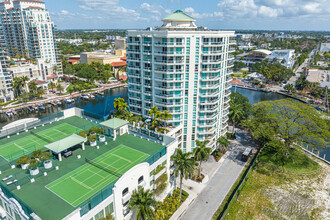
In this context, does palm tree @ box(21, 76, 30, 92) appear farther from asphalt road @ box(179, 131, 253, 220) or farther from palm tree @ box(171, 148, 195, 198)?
asphalt road @ box(179, 131, 253, 220)

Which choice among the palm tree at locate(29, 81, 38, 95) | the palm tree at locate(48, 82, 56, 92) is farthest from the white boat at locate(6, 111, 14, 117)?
the palm tree at locate(48, 82, 56, 92)

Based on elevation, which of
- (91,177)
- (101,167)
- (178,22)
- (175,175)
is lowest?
(175,175)

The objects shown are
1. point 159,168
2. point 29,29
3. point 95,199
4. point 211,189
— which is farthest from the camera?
point 29,29

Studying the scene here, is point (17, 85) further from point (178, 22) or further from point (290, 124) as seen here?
point (290, 124)

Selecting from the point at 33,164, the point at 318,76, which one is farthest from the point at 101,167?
the point at 318,76

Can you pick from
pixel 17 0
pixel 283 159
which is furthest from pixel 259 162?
pixel 17 0

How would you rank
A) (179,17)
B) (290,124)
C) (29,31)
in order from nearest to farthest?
(179,17) < (290,124) < (29,31)
